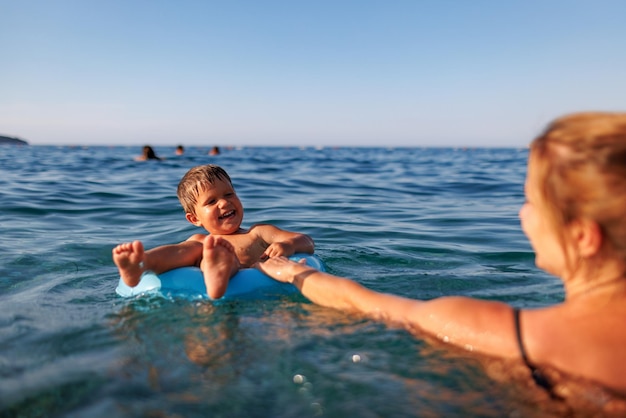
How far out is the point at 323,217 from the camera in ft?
25.0

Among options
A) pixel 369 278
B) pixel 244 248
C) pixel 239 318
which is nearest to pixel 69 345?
pixel 239 318

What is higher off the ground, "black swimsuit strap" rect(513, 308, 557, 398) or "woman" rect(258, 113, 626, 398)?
"woman" rect(258, 113, 626, 398)

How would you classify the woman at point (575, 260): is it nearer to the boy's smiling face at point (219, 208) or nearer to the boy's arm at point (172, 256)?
the boy's arm at point (172, 256)

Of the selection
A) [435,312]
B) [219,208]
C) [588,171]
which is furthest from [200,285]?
[588,171]

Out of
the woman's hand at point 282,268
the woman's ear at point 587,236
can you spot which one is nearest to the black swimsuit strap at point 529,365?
the woman's ear at point 587,236

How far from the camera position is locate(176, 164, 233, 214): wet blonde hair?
4.11m

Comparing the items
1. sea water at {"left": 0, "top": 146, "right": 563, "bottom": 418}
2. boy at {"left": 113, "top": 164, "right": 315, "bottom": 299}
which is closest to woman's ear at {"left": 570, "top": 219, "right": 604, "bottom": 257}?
sea water at {"left": 0, "top": 146, "right": 563, "bottom": 418}

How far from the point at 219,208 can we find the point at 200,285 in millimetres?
891

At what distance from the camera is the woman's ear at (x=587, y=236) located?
171 cm

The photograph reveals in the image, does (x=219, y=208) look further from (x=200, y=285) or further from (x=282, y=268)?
(x=282, y=268)

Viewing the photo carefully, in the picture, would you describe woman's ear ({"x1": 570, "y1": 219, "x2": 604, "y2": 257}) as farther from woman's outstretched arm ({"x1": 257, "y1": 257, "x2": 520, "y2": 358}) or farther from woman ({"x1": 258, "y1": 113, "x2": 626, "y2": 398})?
woman's outstretched arm ({"x1": 257, "y1": 257, "x2": 520, "y2": 358})

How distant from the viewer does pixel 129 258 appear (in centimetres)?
312

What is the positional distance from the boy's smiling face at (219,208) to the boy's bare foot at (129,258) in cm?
97

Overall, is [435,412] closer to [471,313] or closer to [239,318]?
[471,313]
